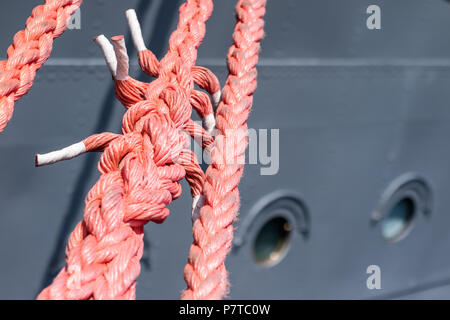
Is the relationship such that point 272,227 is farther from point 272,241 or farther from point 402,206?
point 402,206

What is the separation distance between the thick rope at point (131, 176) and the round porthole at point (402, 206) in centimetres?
177

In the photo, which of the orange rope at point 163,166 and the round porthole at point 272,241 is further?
the round porthole at point 272,241

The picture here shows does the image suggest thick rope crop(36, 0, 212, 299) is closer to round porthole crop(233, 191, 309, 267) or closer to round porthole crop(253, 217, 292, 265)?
round porthole crop(233, 191, 309, 267)

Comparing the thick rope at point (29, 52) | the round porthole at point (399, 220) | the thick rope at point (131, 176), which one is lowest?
the thick rope at point (131, 176)

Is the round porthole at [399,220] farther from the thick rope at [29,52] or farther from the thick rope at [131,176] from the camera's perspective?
the thick rope at [29,52]

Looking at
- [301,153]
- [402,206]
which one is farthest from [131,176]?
[402,206]

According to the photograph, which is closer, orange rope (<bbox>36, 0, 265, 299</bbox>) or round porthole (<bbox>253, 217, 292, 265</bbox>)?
orange rope (<bbox>36, 0, 265, 299</bbox>)

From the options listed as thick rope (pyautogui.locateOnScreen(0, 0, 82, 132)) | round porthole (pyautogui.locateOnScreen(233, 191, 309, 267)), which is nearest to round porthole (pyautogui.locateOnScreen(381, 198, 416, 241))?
round porthole (pyautogui.locateOnScreen(233, 191, 309, 267))

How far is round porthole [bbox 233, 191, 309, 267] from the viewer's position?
2141 mm

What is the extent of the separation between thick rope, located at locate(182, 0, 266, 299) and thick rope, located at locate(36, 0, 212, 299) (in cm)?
5

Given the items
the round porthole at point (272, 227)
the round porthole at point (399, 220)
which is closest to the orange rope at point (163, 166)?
the round porthole at point (272, 227)

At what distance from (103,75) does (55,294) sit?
47.6 inches

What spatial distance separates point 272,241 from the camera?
230 cm

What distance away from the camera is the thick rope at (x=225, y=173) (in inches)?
29.9
